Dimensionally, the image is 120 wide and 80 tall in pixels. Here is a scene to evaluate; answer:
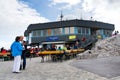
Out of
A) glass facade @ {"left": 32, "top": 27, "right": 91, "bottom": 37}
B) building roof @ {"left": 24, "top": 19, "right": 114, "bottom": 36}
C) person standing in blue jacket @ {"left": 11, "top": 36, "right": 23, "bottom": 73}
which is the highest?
building roof @ {"left": 24, "top": 19, "right": 114, "bottom": 36}

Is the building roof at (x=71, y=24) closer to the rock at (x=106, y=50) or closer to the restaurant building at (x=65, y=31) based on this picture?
the restaurant building at (x=65, y=31)

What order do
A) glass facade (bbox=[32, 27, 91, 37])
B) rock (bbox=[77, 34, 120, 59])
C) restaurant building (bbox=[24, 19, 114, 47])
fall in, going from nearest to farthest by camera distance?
rock (bbox=[77, 34, 120, 59])
restaurant building (bbox=[24, 19, 114, 47])
glass facade (bbox=[32, 27, 91, 37])

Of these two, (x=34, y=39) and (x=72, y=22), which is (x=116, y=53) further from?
(x=34, y=39)

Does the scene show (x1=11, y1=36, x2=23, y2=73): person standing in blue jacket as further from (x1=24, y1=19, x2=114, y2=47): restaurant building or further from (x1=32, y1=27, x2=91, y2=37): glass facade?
(x1=32, y1=27, x2=91, y2=37): glass facade

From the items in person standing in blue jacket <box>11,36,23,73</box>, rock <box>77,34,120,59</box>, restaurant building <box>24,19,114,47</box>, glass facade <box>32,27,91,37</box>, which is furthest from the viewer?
glass facade <box>32,27,91,37</box>

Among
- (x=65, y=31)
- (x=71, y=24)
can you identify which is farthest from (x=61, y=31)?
(x=71, y=24)

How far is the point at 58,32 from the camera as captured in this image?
2418 inches

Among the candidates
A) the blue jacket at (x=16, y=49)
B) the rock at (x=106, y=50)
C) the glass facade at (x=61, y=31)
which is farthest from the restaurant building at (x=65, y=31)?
the blue jacket at (x=16, y=49)

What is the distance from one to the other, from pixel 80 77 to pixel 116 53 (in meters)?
10.9

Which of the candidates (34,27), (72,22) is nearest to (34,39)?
(34,27)

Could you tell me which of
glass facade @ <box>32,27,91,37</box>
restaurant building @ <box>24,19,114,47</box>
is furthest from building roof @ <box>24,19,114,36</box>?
glass facade @ <box>32,27,91,37</box>

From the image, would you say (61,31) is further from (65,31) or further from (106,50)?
(106,50)

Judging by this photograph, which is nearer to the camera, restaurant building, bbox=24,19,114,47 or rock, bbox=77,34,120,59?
rock, bbox=77,34,120,59

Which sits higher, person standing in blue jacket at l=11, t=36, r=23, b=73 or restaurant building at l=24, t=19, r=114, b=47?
restaurant building at l=24, t=19, r=114, b=47
